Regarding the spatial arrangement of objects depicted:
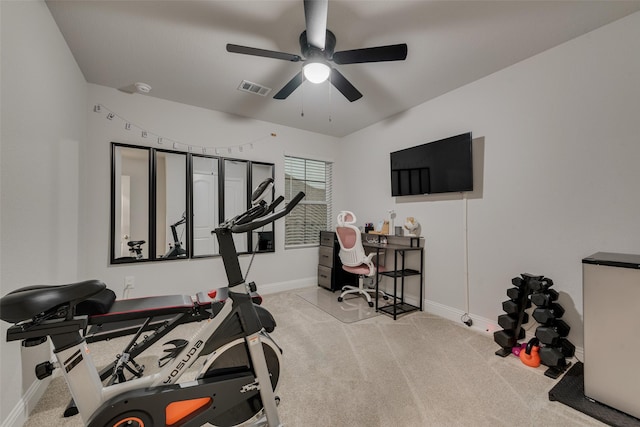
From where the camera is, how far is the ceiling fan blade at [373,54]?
5.97 feet

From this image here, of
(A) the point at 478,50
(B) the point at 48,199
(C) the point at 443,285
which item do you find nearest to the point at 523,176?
(A) the point at 478,50

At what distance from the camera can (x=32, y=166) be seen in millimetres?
1576

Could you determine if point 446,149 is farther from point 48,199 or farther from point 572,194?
point 48,199

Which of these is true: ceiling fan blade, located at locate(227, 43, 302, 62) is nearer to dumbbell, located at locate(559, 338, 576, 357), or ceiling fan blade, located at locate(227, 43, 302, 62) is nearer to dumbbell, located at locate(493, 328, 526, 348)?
dumbbell, located at locate(493, 328, 526, 348)

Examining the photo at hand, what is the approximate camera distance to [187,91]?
2.94m

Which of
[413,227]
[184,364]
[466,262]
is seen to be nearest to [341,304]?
[413,227]

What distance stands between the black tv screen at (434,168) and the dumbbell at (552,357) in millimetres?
1471

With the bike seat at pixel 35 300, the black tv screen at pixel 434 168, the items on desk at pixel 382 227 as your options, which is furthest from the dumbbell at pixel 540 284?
the bike seat at pixel 35 300

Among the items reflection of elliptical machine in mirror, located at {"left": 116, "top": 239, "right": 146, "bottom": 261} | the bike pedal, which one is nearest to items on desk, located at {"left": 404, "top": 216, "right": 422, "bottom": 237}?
the bike pedal

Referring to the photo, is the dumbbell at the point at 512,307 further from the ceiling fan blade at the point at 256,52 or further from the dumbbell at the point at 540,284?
the ceiling fan blade at the point at 256,52

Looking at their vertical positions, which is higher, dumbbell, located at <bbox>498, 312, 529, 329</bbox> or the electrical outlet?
the electrical outlet

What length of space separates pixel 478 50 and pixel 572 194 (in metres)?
1.44

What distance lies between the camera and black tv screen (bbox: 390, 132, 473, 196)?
106 inches

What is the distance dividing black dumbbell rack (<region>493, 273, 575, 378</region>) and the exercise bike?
1.97m
